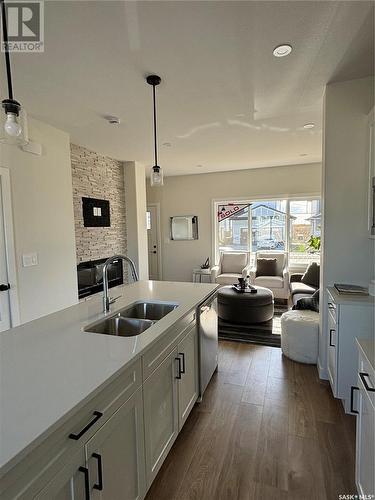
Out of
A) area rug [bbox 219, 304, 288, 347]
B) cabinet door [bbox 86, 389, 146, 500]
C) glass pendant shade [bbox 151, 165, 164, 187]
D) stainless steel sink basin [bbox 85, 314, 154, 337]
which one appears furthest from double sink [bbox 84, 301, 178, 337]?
area rug [bbox 219, 304, 288, 347]

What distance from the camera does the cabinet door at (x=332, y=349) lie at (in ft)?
7.20

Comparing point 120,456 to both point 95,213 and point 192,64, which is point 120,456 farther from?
point 95,213

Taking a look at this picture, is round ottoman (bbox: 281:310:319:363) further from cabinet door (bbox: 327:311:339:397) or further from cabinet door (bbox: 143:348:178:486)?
cabinet door (bbox: 143:348:178:486)

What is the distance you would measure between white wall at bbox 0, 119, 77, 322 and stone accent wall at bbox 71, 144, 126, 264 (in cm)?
48

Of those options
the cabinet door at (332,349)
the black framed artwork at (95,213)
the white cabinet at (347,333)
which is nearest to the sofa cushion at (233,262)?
the black framed artwork at (95,213)

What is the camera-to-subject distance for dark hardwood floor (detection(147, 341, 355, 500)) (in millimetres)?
1551

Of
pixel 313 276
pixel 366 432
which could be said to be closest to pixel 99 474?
pixel 366 432

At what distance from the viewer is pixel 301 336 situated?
2.91 metres

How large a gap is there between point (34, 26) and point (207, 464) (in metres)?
2.89

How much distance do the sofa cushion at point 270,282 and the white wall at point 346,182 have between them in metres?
2.67

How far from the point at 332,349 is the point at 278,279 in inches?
117

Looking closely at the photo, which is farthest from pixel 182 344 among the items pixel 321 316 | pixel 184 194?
pixel 184 194

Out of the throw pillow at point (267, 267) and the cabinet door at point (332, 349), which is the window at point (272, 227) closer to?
the throw pillow at point (267, 267)

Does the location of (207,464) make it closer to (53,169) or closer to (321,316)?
(321,316)
